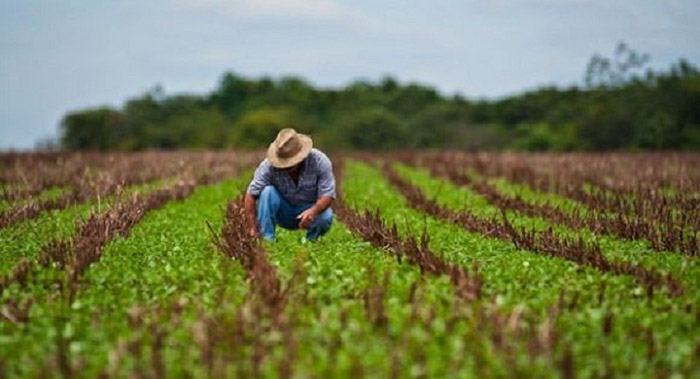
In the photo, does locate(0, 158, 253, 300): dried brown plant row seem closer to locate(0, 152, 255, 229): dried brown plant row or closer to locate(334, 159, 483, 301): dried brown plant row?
locate(0, 152, 255, 229): dried brown plant row

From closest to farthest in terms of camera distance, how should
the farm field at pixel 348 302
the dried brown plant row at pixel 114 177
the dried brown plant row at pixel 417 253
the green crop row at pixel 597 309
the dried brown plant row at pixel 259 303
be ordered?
1. the dried brown plant row at pixel 259 303
2. the farm field at pixel 348 302
3. the green crop row at pixel 597 309
4. the dried brown plant row at pixel 417 253
5. the dried brown plant row at pixel 114 177

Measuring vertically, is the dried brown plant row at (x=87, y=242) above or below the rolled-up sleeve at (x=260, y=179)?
below

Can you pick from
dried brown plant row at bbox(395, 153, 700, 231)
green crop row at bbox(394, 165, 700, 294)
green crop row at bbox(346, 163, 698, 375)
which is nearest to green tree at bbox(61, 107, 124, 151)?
dried brown plant row at bbox(395, 153, 700, 231)

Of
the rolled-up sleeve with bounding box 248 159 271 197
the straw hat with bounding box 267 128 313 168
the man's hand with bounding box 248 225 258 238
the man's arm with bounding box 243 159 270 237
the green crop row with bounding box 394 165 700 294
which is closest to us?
the green crop row with bounding box 394 165 700 294

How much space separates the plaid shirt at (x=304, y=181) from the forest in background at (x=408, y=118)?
39414 mm

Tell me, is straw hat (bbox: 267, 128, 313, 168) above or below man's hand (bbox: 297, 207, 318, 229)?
above

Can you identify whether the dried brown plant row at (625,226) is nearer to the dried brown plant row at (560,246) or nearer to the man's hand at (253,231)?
the dried brown plant row at (560,246)

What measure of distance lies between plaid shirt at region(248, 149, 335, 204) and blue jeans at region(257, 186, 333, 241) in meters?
0.08

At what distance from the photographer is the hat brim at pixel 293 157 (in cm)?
936

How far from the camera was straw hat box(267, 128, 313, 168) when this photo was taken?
30.6 ft

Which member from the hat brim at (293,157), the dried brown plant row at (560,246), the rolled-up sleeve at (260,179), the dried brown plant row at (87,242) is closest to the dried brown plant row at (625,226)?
the dried brown plant row at (560,246)

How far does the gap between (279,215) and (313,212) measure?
2.94ft

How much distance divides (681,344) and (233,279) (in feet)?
11.5

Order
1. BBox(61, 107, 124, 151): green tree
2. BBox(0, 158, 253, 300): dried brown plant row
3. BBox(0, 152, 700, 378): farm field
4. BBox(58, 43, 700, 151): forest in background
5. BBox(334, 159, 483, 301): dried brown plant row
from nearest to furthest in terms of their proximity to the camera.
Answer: BBox(0, 152, 700, 378): farm field, BBox(334, 159, 483, 301): dried brown plant row, BBox(0, 158, 253, 300): dried brown plant row, BBox(58, 43, 700, 151): forest in background, BBox(61, 107, 124, 151): green tree
